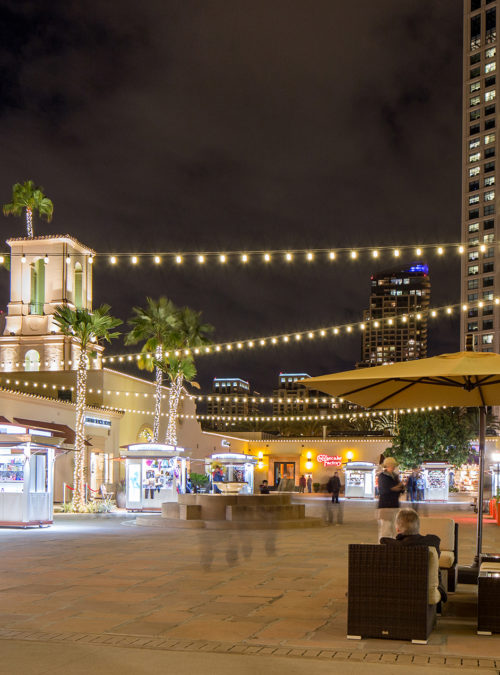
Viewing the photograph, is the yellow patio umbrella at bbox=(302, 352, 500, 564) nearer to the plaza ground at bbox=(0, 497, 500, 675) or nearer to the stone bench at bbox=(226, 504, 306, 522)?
the plaza ground at bbox=(0, 497, 500, 675)

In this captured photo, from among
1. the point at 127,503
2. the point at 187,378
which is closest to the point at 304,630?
the point at 127,503

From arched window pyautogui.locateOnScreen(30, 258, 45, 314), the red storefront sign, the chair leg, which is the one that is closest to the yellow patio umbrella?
the chair leg

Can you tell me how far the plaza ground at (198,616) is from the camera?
20.4 feet

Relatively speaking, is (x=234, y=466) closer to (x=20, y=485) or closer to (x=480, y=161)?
(x=20, y=485)

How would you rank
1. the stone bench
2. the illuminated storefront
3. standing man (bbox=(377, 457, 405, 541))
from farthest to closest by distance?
the stone bench, the illuminated storefront, standing man (bbox=(377, 457, 405, 541))

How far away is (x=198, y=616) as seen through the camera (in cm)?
813

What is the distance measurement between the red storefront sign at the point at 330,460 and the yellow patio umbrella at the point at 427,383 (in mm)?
53490

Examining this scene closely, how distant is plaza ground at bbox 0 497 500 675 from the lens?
20.4ft

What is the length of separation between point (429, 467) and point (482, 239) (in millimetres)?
71790

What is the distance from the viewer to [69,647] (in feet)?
21.9

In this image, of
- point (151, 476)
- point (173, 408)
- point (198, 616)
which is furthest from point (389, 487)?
point (173, 408)

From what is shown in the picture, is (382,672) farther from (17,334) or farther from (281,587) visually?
(17,334)

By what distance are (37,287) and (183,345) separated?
13.1 m

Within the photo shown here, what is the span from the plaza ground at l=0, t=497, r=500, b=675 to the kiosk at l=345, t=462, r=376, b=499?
3257 cm
